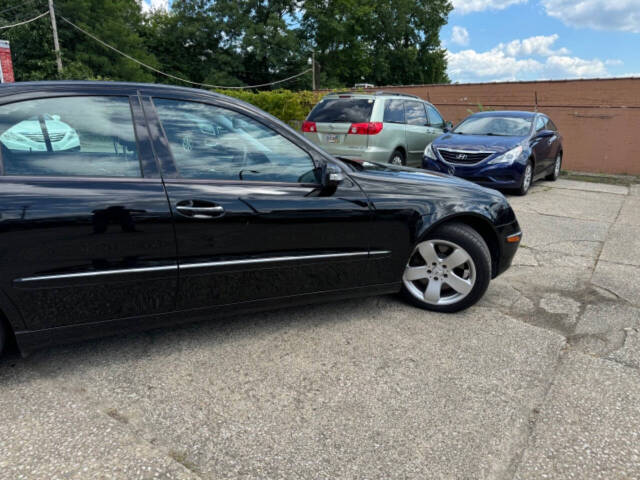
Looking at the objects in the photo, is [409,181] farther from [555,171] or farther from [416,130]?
[555,171]

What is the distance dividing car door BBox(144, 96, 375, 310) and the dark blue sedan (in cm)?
562

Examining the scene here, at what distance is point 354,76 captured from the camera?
4375 cm

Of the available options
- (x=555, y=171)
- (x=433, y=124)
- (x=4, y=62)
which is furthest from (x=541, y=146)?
(x=4, y=62)

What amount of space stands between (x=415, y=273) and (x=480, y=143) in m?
5.52

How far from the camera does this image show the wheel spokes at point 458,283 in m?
3.30

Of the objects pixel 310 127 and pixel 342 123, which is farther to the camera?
pixel 310 127

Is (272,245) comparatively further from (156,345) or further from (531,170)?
(531,170)

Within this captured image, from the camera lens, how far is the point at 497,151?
26.0 feet

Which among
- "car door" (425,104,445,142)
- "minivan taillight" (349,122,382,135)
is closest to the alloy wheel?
"minivan taillight" (349,122,382,135)

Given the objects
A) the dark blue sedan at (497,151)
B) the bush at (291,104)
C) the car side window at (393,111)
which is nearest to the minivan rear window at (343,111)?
the car side window at (393,111)

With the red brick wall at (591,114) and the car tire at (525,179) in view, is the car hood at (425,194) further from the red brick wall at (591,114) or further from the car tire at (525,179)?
the red brick wall at (591,114)

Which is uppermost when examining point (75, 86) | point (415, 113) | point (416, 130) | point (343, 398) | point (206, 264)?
point (415, 113)

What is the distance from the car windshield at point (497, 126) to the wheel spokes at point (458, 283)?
622cm

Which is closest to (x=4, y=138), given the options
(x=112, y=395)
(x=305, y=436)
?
(x=112, y=395)
